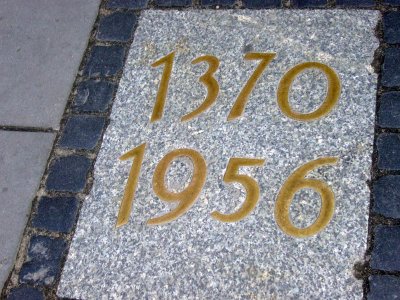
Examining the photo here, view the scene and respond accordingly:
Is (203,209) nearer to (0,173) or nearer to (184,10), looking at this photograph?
(0,173)

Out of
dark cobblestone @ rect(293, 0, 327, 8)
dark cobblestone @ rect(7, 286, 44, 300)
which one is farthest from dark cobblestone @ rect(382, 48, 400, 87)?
dark cobblestone @ rect(7, 286, 44, 300)

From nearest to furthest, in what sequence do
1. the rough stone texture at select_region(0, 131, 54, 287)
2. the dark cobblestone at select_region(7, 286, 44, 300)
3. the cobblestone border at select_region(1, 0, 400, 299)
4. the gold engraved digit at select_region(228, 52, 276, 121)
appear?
1. the cobblestone border at select_region(1, 0, 400, 299)
2. the dark cobblestone at select_region(7, 286, 44, 300)
3. the rough stone texture at select_region(0, 131, 54, 287)
4. the gold engraved digit at select_region(228, 52, 276, 121)

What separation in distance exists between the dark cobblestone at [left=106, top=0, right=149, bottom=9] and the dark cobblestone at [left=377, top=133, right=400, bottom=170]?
1433 millimetres

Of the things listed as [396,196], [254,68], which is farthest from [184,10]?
[396,196]

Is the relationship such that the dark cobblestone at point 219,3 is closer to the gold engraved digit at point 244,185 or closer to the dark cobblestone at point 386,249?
the gold engraved digit at point 244,185

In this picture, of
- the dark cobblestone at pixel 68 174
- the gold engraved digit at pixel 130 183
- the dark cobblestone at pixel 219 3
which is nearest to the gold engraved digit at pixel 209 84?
the gold engraved digit at pixel 130 183

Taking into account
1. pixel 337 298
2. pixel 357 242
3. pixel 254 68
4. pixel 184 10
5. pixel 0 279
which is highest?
pixel 184 10

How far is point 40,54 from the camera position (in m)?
2.79

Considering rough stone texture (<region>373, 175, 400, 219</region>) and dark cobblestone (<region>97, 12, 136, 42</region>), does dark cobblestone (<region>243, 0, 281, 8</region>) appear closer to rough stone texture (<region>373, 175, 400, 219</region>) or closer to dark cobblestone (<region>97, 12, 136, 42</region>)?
dark cobblestone (<region>97, 12, 136, 42</region>)

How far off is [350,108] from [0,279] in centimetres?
163

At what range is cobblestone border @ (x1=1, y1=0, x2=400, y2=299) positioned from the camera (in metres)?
2.02

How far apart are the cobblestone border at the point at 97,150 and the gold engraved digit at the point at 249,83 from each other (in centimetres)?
34

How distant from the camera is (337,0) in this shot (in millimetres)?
2625

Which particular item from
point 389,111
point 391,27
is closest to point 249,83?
point 389,111
